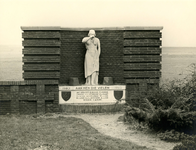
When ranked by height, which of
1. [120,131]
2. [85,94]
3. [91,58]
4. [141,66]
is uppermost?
[91,58]

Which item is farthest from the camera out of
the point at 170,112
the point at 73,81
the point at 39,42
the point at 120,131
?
the point at 73,81

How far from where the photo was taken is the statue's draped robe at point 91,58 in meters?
12.4

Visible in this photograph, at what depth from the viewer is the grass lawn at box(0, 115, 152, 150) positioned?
6918mm

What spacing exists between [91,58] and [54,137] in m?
5.26

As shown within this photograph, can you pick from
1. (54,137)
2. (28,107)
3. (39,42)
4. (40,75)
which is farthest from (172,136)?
(39,42)

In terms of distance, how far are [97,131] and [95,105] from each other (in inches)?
134

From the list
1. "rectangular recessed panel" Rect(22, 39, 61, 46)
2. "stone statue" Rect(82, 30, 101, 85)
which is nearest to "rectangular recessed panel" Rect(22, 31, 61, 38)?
"rectangular recessed panel" Rect(22, 39, 61, 46)

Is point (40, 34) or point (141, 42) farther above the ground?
point (40, 34)

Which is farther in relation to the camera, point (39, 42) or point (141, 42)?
point (141, 42)

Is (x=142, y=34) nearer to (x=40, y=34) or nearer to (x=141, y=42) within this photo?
(x=141, y=42)

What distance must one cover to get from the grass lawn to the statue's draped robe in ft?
9.71

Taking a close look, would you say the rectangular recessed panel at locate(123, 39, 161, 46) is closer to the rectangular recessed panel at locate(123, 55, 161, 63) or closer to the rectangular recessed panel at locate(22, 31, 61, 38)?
the rectangular recessed panel at locate(123, 55, 161, 63)

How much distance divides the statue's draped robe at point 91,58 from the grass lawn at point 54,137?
9.71ft

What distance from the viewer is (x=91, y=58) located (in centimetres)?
1245
